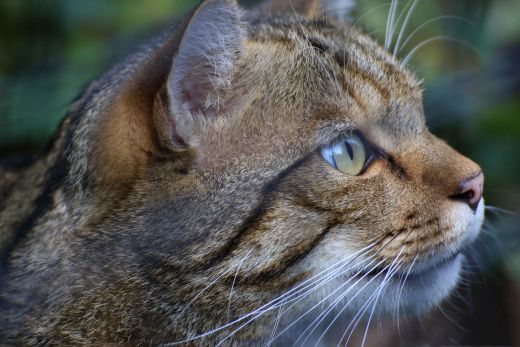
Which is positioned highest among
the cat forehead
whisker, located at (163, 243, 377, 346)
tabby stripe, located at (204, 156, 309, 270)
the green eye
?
the cat forehead

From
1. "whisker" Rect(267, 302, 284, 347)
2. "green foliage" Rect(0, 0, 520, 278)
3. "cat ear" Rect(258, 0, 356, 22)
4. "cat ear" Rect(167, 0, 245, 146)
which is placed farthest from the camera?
"green foliage" Rect(0, 0, 520, 278)

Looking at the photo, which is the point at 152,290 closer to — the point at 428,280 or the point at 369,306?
the point at 369,306

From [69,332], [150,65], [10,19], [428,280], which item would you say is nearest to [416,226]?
[428,280]

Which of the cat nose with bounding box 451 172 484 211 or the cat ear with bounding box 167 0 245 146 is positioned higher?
the cat ear with bounding box 167 0 245 146

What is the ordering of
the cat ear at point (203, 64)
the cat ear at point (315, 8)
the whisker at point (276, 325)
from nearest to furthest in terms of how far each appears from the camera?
1. the cat ear at point (203, 64)
2. the whisker at point (276, 325)
3. the cat ear at point (315, 8)

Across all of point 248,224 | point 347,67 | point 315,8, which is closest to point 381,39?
point 315,8

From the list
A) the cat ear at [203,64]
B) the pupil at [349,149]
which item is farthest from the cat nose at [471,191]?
the cat ear at [203,64]

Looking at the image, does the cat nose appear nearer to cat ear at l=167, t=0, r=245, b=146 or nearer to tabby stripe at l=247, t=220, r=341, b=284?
tabby stripe at l=247, t=220, r=341, b=284

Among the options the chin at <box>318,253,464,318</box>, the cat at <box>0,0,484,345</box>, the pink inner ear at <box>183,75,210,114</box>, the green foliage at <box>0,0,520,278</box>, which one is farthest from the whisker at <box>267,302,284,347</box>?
the green foliage at <box>0,0,520,278</box>

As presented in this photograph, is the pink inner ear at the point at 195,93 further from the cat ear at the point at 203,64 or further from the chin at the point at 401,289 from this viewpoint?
the chin at the point at 401,289

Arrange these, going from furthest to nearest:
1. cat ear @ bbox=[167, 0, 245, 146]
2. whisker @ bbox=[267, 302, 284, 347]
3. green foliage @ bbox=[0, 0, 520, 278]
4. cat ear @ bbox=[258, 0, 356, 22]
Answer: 1. green foliage @ bbox=[0, 0, 520, 278]
2. cat ear @ bbox=[258, 0, 356, 22]
3. whisker @ bbox=[267, 302, 284, 347]
4. cat ear @ bbox=[167, 0, 245, 146]
